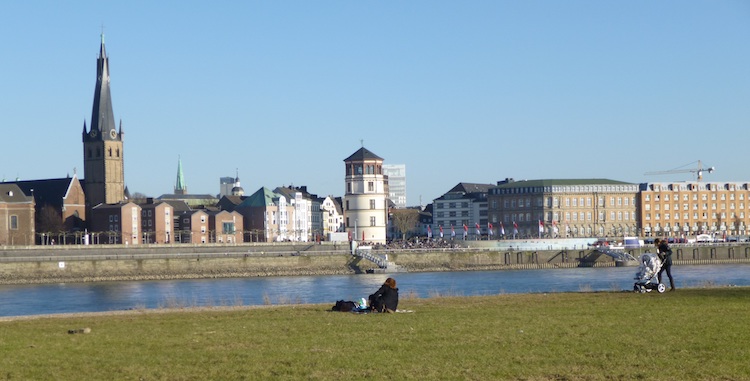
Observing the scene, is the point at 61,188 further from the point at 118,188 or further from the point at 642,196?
the point at 642,196

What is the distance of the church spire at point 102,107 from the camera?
13062 centimetres

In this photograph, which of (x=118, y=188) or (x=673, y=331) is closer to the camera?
(x=673, y=331)

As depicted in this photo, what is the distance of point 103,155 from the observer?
13400 centimetres

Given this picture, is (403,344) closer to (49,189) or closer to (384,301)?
(384,301)

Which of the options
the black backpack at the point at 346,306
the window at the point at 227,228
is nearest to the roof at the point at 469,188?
the window at the point at 227,228

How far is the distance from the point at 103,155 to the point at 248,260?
4188 centimetres

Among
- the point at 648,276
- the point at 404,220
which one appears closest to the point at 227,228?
the point at 404,220

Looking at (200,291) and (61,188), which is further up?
(61,188)

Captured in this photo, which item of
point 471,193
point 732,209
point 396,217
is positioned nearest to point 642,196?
point 732,209

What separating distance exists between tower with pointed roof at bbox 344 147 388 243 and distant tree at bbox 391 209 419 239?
164ft

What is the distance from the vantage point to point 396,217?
7185 inches

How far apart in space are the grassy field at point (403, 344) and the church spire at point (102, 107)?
110 meters

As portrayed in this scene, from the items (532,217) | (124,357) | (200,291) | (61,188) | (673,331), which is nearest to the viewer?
(124,357)

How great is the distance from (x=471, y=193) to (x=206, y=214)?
47857 millimetres
